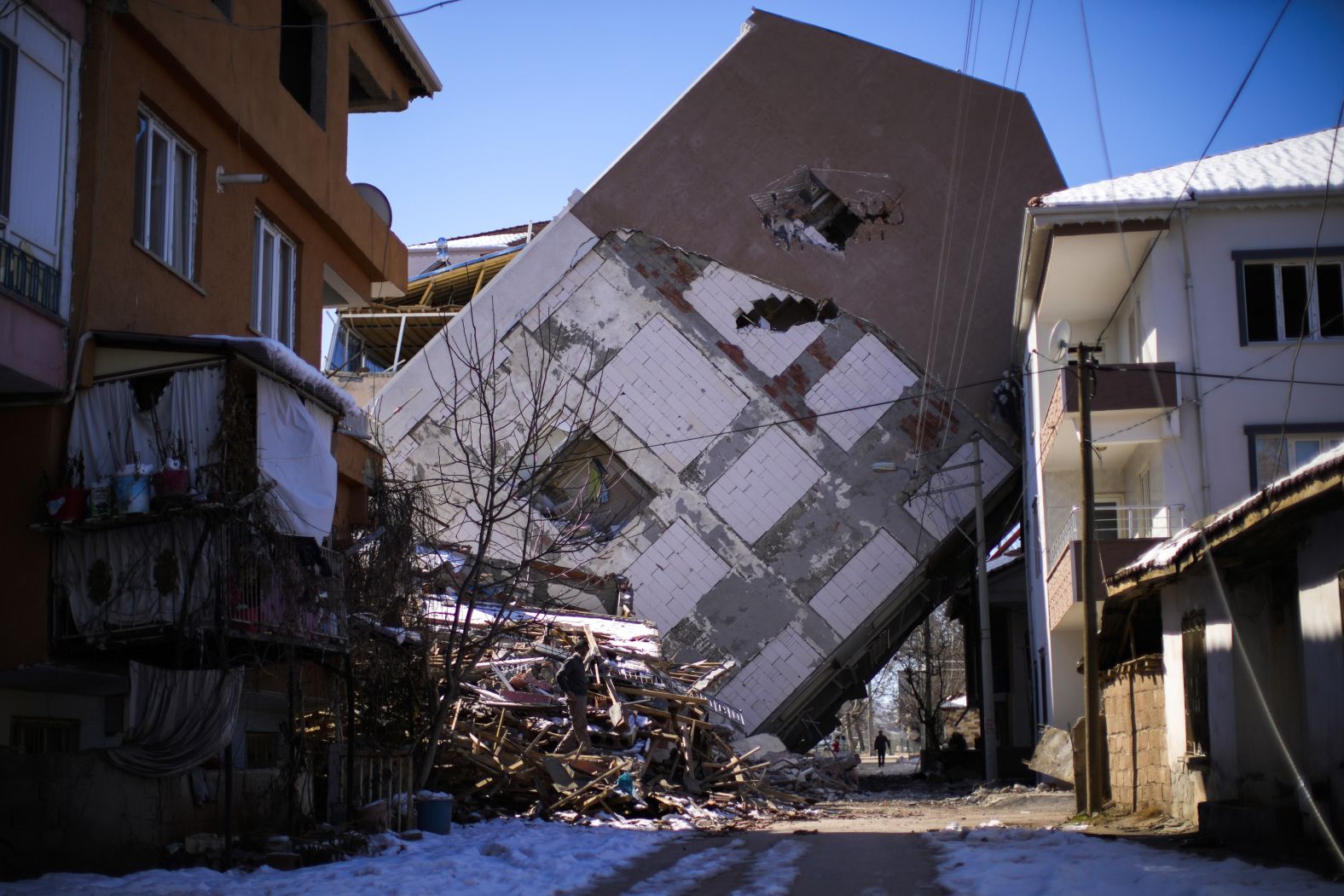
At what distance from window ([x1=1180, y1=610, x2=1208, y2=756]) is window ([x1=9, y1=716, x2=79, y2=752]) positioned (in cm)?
1157

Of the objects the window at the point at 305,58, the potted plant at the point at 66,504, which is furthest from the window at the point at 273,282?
the potted plant at the point at 66,504

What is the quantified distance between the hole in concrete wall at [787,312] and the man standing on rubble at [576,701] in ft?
50.2

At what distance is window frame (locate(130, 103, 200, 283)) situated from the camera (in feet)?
43.9

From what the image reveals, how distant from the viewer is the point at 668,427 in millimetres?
32438

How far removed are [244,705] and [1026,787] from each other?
17.3 meters

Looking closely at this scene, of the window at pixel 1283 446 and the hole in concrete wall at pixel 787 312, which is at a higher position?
the hole in concrete wall at pixel 787 312

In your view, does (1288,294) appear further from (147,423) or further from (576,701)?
(147,423)

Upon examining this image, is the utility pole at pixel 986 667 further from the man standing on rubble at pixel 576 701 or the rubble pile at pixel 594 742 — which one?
the man standing on rubble at pixel 576 701

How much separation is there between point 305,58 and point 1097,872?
1443 centimetres

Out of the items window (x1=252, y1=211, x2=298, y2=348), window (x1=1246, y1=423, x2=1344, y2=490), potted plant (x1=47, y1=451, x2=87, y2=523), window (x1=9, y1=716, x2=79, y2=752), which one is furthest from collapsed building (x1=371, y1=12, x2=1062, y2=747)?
potted plant (x1=47, y1=451, x2=87, y2=523)

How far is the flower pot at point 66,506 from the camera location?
1155cm

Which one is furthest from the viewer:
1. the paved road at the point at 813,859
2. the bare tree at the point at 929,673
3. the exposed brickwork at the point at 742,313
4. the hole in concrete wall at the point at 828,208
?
the bare tree at the point at 929,673

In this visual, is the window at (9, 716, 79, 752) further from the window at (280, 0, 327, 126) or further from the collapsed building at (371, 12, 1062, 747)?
the collapsed building at (371, 12, 1062, 747)

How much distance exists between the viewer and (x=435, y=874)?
1133 centimetres
